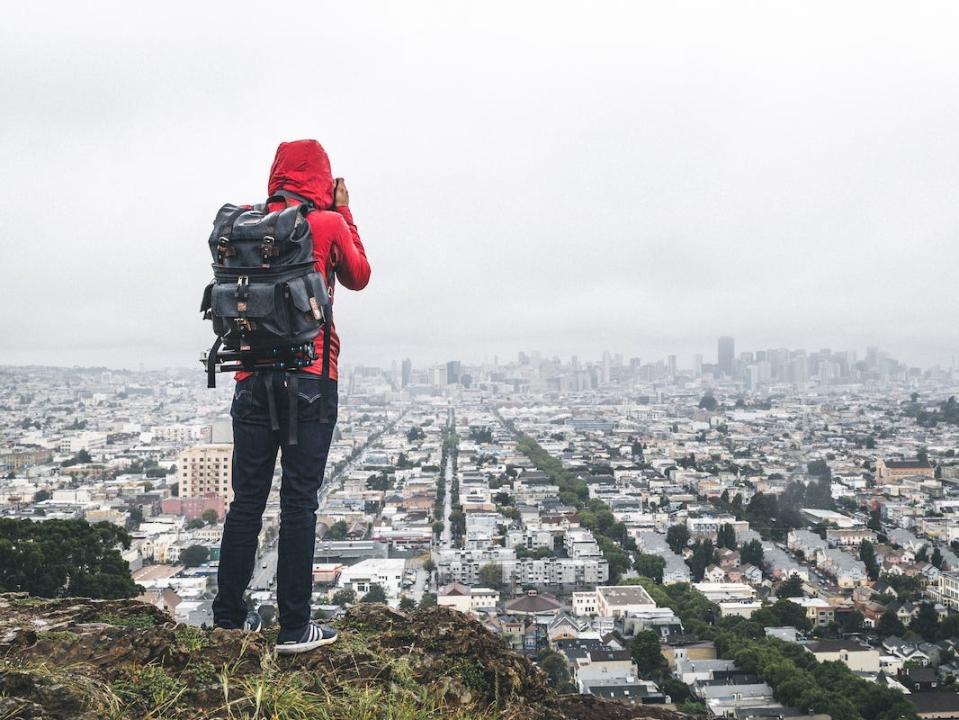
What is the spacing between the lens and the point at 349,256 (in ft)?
5.42

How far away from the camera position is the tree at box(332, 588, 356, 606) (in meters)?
15.5

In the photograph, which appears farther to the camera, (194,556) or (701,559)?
(701,559)

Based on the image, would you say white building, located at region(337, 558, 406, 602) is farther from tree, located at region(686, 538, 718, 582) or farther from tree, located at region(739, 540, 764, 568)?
tree, located at region(739, 540, 764, 568)

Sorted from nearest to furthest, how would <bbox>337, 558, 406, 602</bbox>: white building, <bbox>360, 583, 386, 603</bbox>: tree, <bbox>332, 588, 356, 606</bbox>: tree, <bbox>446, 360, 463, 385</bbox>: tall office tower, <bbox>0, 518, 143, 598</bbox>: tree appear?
<bbox>0, 518, 143, 598</bbox>: tree, <bbox>332, 588, 356, 606</bbox>: tree, <bbox>360, 583, 386, 603</bbox>: tree, <bbox>337, 558, 406, 602</bbox>: white building, <bbox>446, 360, 463, 385</bbox>: tall office tower

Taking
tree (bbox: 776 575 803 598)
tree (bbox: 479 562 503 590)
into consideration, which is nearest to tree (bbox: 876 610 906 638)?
tree (bbox: 776 575 803 598)

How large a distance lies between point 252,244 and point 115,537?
19.9 ft

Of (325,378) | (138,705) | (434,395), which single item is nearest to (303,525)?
(325,378)

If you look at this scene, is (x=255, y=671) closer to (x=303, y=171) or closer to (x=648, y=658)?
(x=303, y=171)

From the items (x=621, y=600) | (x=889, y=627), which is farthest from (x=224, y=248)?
(x=889, y=627)

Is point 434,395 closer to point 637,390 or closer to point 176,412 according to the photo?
point 637,390

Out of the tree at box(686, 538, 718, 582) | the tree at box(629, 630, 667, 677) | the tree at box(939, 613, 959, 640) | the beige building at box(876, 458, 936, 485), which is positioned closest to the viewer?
the tree at box(629, 630, 667, 677)

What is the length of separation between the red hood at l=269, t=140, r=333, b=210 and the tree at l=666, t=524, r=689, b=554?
22581 mm

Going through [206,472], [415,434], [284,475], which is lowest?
[415,434]

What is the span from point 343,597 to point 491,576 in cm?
431
